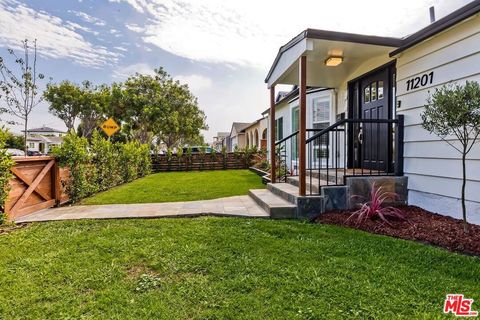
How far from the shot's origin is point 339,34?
430cm

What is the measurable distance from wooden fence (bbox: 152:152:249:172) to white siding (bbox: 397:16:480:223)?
35.3 ft

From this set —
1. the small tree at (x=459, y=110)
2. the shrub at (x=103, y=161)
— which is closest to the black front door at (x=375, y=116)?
the small tree at (x=459, y=110)

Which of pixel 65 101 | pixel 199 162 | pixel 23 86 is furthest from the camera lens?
pixel 65 101

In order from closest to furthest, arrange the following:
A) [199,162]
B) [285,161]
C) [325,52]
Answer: [325,52]
[285,161]
[199,162]

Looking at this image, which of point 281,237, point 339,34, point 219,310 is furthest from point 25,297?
point 339,34

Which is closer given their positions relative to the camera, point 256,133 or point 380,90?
point 380,90

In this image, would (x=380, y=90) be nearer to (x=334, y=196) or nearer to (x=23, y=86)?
(x=334, y=196)

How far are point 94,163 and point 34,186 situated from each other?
221 centimetres

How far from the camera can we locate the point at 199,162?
14688mm

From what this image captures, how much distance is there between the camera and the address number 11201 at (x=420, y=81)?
413cm

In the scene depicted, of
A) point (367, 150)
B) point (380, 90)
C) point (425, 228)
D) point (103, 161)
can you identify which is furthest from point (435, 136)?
point (103, 161)

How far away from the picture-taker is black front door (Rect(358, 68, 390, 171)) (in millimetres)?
5262

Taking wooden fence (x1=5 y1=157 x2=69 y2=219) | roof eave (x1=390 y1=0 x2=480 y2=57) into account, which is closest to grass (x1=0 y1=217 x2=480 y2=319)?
wooden fence (x1=5 y1=157 x2=69 y2=219)

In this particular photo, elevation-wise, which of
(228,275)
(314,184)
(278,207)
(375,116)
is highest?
(375,116)
